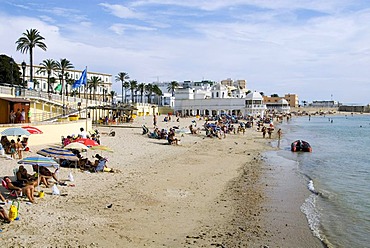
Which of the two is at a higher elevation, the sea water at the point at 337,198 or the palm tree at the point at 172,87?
the palm tree at the point at 172,87

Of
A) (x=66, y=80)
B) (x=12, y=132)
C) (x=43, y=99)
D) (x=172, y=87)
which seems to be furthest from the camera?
(x=172, y=87)

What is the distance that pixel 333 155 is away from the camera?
3166 centimetres

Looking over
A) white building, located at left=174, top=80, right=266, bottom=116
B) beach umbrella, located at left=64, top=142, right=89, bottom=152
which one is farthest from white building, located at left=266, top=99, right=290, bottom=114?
beach umbrella, located at left=64, top=142, right=89, bottom=152

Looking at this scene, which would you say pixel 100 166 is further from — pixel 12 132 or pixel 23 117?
pixel 23 117

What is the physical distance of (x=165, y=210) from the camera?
12297mm

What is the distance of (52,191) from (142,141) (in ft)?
57.5

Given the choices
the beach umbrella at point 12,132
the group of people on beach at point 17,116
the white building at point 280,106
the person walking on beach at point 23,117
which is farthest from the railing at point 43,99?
the white building at point 280,106

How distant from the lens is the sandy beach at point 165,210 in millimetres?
9406

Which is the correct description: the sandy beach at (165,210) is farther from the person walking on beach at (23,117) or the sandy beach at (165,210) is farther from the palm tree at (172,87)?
the palm tree at (172,87)

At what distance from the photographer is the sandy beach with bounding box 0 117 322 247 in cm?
941

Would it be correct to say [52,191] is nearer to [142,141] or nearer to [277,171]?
[277,171]

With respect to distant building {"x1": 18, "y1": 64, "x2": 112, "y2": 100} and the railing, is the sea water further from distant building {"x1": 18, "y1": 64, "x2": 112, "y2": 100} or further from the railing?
distant building {"x1": 18, "y1": 64, "x2": 112, "y2": 100}

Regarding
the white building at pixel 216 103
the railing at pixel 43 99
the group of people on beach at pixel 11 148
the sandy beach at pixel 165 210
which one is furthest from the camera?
the white building at pixel 216 103

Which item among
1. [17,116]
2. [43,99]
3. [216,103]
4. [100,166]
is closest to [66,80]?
[216,103]
